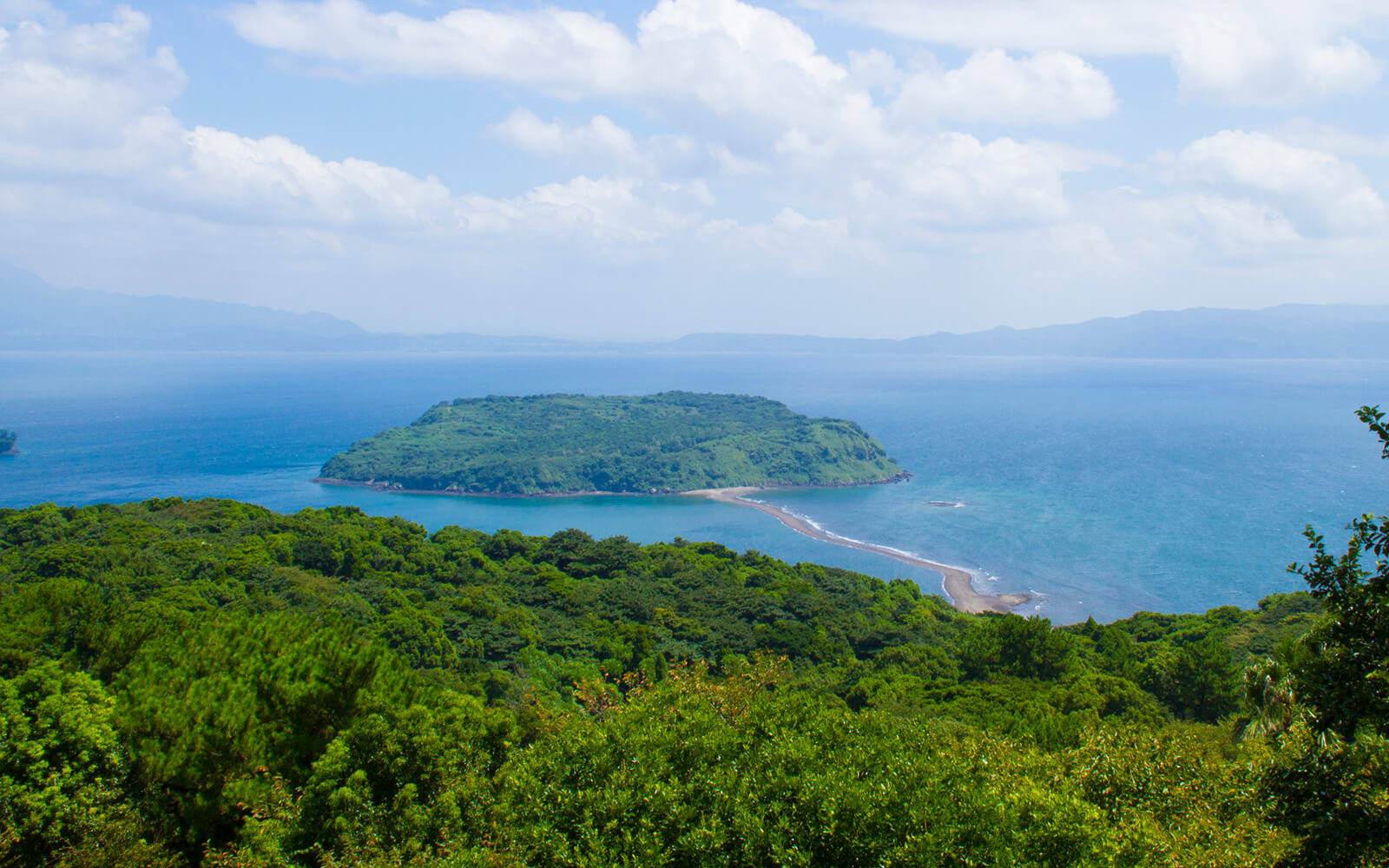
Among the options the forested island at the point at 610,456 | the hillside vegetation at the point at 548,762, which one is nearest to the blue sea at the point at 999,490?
the forested island at the point at 610,456

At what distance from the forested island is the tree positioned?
8965cm

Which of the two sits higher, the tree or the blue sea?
the tree

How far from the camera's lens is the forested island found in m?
98.2

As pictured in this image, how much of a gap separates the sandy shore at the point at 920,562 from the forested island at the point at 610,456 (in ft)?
24.3

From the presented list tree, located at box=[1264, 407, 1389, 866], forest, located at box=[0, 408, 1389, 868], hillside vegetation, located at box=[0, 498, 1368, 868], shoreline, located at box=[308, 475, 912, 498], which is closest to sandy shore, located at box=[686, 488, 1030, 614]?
shoreline, located at box=[308, 475, 912, 498]

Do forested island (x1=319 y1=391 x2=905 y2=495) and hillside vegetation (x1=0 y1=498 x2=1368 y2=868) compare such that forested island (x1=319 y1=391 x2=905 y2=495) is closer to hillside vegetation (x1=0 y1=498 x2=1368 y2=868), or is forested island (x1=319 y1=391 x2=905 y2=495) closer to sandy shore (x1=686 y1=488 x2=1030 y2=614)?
sandy shore (x1=686 y1=488 x2=1030 y2=614)

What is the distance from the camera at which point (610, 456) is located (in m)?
104

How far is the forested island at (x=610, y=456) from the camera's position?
98.2 metres

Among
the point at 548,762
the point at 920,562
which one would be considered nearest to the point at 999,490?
the point at 920,562

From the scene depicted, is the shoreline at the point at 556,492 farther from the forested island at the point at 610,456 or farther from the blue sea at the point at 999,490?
the blue sea at the point at 999,490

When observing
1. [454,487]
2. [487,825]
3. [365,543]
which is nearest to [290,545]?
[365,543]

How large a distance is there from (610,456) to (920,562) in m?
50.2

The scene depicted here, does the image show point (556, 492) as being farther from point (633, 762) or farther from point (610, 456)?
point (633, 762)

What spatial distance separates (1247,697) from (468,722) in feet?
44.8
